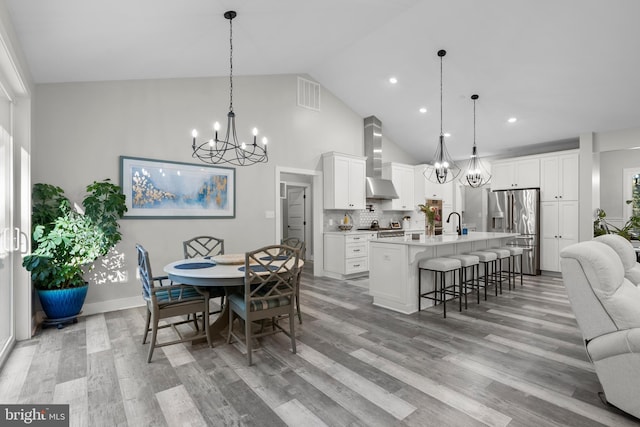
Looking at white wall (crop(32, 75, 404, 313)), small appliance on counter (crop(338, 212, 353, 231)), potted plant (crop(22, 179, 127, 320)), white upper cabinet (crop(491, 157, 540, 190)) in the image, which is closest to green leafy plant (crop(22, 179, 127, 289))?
potted plant (crop(22, 179, 127, 320))

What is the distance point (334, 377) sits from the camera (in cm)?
237

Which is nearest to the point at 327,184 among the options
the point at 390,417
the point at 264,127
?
the point at 264,127

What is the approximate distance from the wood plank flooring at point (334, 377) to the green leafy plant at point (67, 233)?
61 cm

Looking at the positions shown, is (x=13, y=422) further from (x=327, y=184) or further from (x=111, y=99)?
(x=327, y=184)

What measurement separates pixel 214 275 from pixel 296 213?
5663mm

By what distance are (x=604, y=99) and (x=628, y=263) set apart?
313cm

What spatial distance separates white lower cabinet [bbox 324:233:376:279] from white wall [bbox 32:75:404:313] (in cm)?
122

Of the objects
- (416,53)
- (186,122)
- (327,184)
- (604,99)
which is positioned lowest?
(327,184)

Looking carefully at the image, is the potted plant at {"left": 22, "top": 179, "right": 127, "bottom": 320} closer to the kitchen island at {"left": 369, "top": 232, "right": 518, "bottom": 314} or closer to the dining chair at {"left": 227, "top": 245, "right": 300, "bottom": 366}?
the dining chair at {"left": 227, "top": 245, "right": 300, "bottom": 366}

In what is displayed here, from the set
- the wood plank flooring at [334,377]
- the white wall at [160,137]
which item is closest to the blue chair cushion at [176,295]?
the wood plank flooring at [334,377]

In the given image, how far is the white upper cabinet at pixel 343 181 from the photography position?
6.02 metres

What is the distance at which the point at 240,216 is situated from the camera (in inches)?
202

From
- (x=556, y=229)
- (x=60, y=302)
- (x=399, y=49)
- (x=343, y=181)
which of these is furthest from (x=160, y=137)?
(x=556, y=229)

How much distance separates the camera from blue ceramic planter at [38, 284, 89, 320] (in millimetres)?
3303
